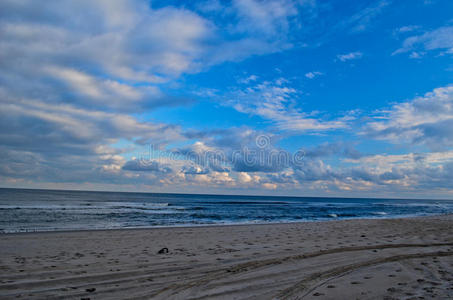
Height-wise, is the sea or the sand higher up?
the sand

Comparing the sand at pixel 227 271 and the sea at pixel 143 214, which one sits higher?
the sand at pixel 227 271

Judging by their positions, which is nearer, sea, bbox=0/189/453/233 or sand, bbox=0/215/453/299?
sand, bbox=0/215/453/299

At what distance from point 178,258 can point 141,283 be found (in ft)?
8.72

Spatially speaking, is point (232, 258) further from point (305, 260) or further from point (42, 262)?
point (42, 262)

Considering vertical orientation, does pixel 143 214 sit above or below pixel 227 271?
below

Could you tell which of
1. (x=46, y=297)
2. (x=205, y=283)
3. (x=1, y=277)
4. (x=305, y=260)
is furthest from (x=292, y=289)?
(x=1, y=277)

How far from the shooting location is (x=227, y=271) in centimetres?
720

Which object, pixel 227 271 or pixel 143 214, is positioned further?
pixel 143 214

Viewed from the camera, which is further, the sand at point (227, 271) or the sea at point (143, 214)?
the sea at point (143, 214)

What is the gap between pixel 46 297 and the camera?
5242mm

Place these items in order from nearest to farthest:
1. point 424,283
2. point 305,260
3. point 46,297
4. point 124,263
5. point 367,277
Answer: point 46,297 < point 424,283 < point 367,277 < point 124,263 < point 305,260

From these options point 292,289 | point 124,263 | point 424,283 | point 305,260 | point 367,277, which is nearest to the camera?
→ point 292,289

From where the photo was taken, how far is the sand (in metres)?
5.56

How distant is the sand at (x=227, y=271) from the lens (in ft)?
Answer: 18.2
